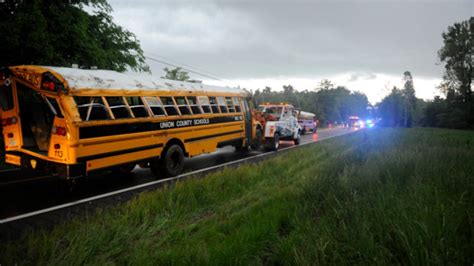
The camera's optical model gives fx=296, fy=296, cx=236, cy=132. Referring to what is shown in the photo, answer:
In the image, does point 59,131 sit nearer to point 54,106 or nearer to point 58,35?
point 54,106

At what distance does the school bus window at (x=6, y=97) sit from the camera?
283 inches

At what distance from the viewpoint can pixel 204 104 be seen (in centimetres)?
1061

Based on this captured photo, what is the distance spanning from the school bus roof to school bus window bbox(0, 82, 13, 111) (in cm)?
66

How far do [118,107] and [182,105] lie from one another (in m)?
2.42

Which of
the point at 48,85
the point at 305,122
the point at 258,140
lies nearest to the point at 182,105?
the point at 48,85

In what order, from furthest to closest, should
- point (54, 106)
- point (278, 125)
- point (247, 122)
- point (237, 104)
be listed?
point (278, 125), point (247, 122), point (237, 104), point (54, 106)

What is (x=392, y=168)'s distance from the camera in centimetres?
682

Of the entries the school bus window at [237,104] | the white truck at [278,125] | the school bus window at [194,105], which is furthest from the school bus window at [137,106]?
the white truck at [278,125]

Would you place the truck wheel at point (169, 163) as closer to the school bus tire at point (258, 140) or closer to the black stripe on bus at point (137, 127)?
the black stripe on bus at point (137, 127)

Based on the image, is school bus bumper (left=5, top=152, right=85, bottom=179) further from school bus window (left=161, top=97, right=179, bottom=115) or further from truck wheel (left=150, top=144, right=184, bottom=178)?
school bus window (left=161, top=97, right=179, bottom=115)

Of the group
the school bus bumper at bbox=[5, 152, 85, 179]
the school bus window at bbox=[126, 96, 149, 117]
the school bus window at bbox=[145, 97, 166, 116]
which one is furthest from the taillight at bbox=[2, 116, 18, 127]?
the school bus window at bbox=[145, 97, 166, 116]

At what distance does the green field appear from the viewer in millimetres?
3291

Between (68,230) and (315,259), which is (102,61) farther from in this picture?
(315,259)

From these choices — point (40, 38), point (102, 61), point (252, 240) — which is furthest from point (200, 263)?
point (102, 61)
